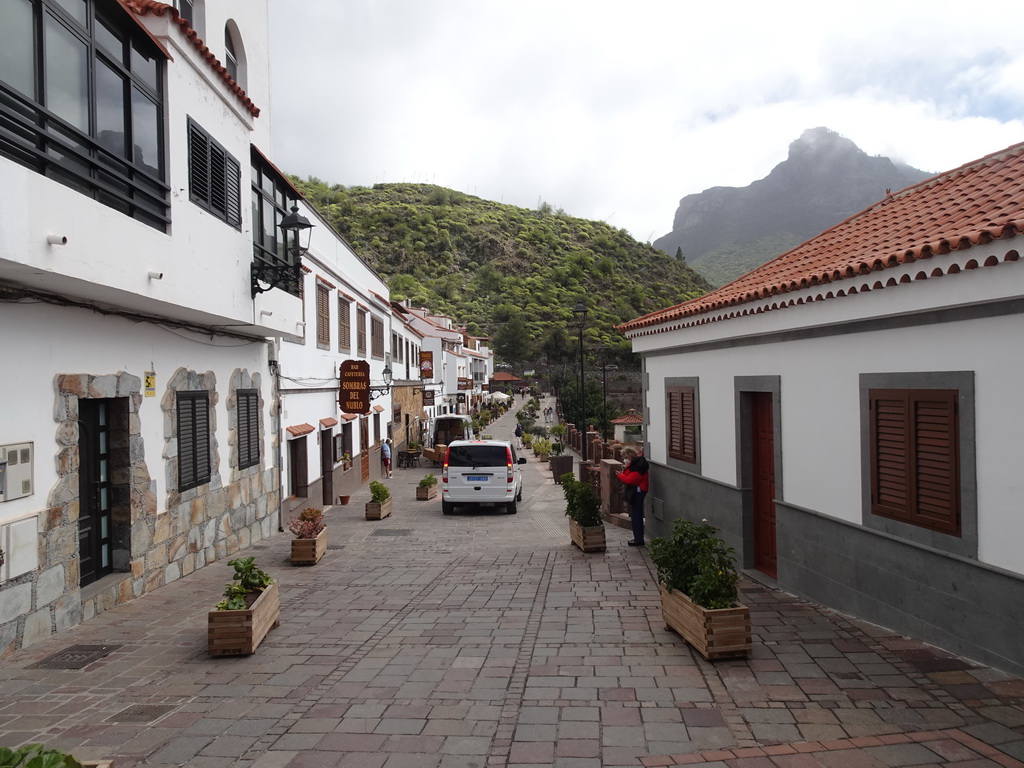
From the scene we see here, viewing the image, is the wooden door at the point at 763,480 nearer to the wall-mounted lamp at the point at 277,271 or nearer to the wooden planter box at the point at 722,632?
the wooden planter box at the point at 722,632

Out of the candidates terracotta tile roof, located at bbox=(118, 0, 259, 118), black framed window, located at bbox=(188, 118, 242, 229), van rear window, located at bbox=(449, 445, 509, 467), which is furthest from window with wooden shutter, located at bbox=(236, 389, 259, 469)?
van rear window, located at bbox=(449, 445, 509, 467)

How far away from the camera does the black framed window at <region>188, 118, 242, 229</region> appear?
892cm

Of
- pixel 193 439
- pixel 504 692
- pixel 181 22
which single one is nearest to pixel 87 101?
pixel 181 22

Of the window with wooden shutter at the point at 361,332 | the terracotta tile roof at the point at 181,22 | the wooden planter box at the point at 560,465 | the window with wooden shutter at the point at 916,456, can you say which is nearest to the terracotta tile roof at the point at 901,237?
the window with wooden shutter at the point at 916,456

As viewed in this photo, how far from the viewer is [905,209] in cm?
845

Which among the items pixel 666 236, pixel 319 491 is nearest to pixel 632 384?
pixel 319 491

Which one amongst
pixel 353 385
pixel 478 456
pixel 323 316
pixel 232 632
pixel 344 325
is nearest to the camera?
pixel 232 632

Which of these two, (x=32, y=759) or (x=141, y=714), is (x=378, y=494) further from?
(x=32, y=759)

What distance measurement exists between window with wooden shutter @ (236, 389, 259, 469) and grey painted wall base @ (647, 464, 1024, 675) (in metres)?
7.69

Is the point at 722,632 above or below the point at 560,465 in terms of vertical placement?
above

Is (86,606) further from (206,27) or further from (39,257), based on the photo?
(206,27)

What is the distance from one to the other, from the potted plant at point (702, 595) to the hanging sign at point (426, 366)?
3094cm

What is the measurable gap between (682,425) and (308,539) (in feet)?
19.5

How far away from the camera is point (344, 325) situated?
20.2 m
